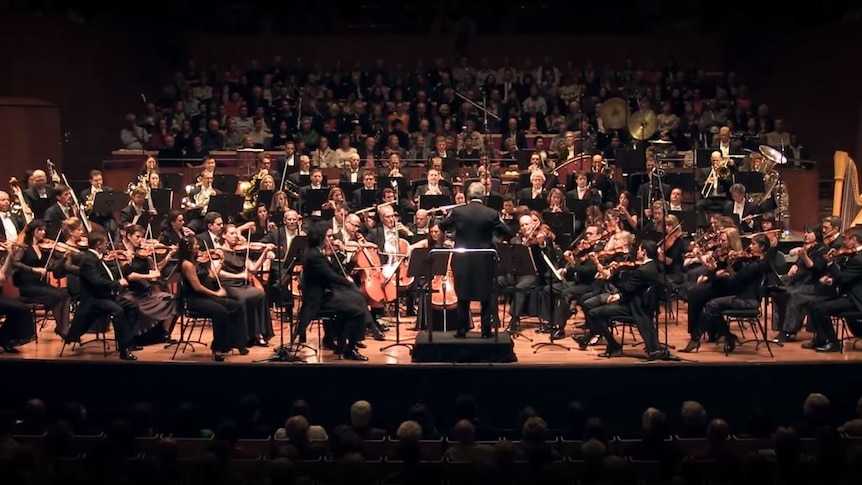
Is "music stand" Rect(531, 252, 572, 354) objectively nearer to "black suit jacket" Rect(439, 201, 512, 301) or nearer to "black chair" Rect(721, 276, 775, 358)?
"black suit jacket" Rect(439, 201, 512, 301)

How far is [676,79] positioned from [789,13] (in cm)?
226

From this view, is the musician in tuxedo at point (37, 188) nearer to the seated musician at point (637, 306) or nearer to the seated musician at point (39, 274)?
the seated musician at point (39, 274)

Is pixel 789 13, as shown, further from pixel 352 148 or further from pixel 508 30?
pixel 352 148

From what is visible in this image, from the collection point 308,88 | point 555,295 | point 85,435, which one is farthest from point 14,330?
point 308,88

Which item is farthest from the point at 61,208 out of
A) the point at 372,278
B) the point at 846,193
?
the point at 846,193

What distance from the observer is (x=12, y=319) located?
399 inches

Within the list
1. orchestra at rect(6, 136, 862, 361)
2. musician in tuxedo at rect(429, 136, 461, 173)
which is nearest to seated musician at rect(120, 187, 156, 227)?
orchestra at rect(6, 136, 862, 361)

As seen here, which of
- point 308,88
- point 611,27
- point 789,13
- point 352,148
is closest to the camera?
point 352,148

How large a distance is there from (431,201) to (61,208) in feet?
11.8

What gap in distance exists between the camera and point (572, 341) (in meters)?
10.6

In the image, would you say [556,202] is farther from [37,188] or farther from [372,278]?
[37,188]

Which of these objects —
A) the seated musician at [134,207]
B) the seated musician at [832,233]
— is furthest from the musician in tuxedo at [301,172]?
the seated musician at [832,233]

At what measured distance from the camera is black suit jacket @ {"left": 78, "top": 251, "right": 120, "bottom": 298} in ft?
31.7

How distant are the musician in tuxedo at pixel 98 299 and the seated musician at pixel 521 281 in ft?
10.9
